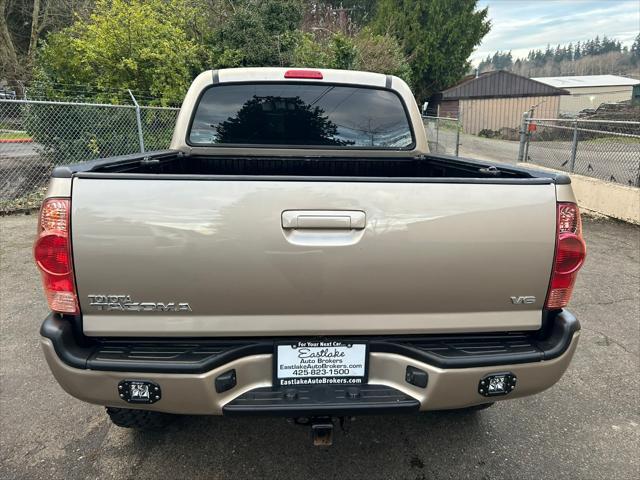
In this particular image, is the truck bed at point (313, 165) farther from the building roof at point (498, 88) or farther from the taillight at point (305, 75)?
the building roof at point (498, 88)

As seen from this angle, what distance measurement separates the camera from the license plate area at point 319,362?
1917 mm

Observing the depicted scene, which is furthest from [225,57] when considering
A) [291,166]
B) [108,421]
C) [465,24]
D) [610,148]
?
[465,24]

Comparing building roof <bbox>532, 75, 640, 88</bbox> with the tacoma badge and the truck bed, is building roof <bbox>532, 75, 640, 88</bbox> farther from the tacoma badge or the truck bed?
the tacoma badge

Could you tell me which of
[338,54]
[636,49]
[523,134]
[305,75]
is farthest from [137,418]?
[636,49]

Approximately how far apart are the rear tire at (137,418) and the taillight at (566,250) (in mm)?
2131

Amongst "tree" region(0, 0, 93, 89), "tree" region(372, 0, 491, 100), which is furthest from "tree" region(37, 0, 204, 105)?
"tree" region(372, 0, 491, 100)

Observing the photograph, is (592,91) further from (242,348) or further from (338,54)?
(242,348)

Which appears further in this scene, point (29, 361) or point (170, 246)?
point (29, 361)

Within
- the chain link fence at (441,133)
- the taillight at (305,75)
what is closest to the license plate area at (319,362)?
the taillight at (305,75)

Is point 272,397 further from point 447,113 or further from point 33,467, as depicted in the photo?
point 447,113

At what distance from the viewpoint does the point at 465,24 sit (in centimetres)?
3209

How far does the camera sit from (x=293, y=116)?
3.39 meters

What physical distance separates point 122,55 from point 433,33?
83.2 feet

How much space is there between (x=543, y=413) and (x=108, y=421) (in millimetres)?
2776
